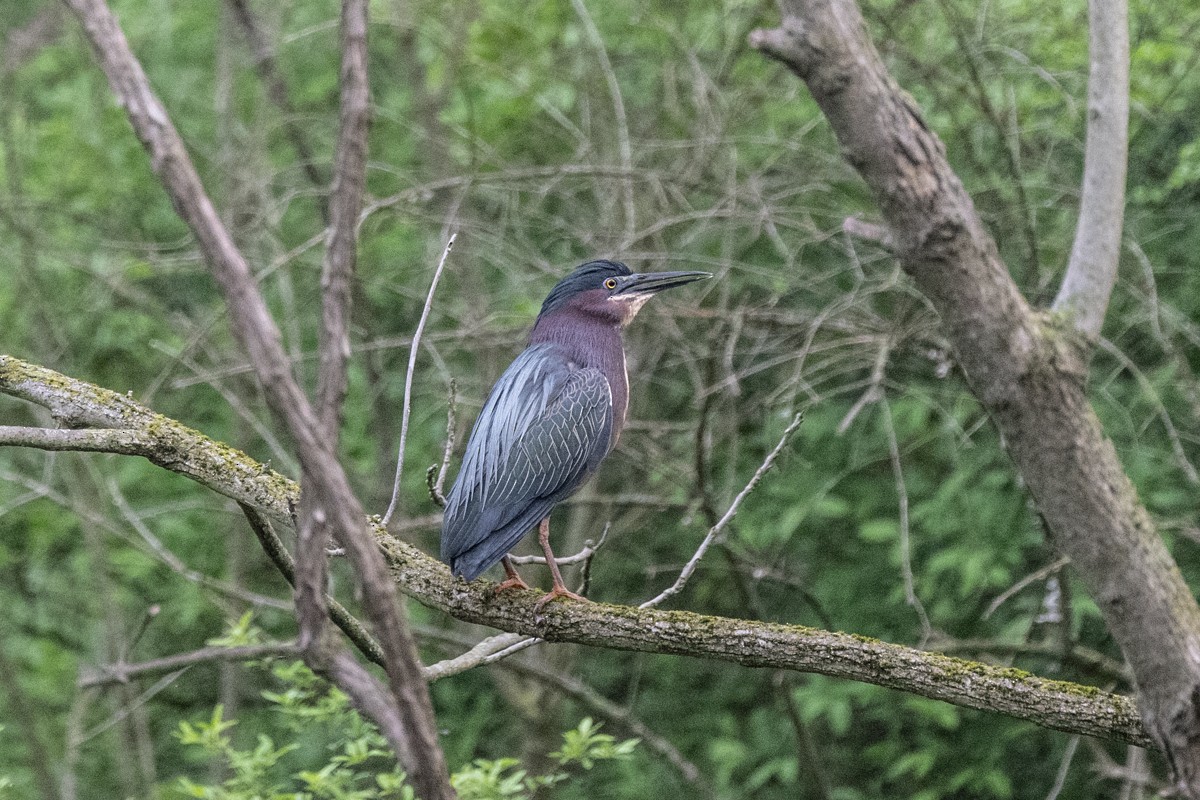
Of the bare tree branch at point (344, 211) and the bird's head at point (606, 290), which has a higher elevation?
the bare tree branch at point (344, 211)

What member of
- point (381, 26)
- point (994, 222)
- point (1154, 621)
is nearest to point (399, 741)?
point (1154, 621)

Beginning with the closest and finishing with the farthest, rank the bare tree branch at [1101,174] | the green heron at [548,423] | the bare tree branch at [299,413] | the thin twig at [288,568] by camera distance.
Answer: the bare tree branch at [299,413] < the thin twig at [288,568] < the green heron at [548,423] < the bare tree branch at [1101,174]

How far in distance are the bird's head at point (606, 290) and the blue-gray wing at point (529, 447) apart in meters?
0.24

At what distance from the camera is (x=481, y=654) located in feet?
10.3

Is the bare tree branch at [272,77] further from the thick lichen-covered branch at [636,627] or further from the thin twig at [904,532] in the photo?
the thick lichen-covered branch at [636,627]

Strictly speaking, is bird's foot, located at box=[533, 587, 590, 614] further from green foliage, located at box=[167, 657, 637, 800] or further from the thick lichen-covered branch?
green foliage, located at box=[167, 657, 637, 800]

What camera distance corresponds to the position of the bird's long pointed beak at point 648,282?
4.50 meters

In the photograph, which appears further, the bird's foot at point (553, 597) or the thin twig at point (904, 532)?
the thin twig at point (904, 532)

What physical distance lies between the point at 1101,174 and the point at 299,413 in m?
3.70

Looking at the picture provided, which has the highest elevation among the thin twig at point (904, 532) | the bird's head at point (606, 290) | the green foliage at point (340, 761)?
the bird's head at point (606, 290)

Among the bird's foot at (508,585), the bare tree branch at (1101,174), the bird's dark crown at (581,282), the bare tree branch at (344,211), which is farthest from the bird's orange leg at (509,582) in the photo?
the bare tree branch at (1101,174)

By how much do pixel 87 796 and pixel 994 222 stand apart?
6.21 meters

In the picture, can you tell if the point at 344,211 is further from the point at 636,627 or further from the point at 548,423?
the point at 548,423

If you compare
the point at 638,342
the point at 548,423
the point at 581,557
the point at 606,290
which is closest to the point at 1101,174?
the point at 606,290
